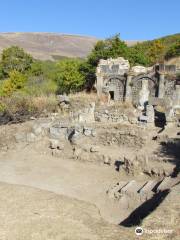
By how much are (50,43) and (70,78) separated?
235ft

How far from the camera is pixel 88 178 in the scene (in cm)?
1611

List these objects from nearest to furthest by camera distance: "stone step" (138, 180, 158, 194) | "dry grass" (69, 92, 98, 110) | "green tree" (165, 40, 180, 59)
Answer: "stone step" (138, 180, 158, 194) < "dry grass" (69, 92, 98, 110) < "green tree" (165, 40, 180, 59)

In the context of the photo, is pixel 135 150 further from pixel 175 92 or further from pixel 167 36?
pixel 167 36

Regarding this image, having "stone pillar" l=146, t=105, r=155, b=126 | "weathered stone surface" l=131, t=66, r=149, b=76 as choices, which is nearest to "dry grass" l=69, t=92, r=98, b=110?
"weathered stone surface" l=131, t=66, r=149, b=76

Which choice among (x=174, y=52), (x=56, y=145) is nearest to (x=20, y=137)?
(x=56, y=145)

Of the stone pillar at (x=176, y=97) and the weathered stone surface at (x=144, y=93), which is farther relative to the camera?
the weathered stone surface at (x=144, y=93)

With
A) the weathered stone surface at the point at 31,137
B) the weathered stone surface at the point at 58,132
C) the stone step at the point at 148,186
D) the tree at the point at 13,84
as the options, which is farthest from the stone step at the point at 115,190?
the tree at the point at 13,84

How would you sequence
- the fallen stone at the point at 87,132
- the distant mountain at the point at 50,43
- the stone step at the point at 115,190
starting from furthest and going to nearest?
the distant mountain at the point at 50,43
the fallen stone at the point at 87,132
the stone step at the point at 115,190

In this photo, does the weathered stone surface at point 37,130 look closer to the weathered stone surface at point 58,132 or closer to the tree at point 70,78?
the weathered stone surface at point 58,132

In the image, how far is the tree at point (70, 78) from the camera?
117 ft

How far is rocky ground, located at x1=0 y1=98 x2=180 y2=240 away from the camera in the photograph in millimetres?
9461

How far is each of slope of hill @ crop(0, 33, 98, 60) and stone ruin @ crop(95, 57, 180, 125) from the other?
5251 cm

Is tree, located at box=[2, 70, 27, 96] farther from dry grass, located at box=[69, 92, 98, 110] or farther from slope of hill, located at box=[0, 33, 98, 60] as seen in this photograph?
slope of hill, located at box=[0, 33, 98, 60]

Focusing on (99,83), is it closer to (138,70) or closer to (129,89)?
(129,89)
